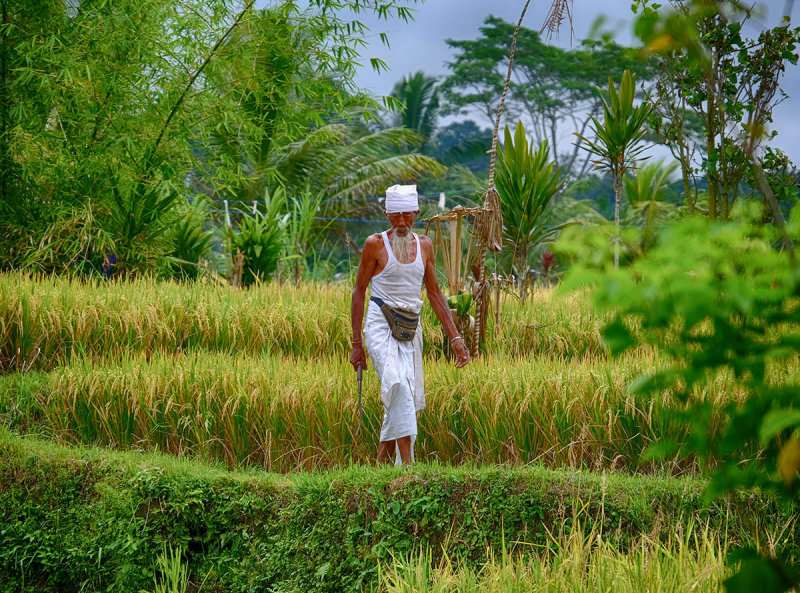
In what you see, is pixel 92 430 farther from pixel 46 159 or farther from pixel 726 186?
pixel 726 186

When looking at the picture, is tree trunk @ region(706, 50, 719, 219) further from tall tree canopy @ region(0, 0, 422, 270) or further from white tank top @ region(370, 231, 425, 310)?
white tank top @ region(370, 231, 425, 310)

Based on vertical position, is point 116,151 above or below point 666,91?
below

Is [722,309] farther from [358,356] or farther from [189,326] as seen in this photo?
[189,326]

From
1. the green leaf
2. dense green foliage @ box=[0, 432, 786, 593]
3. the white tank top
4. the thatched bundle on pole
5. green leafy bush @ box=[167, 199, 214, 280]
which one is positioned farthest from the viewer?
green leafy bush @ box=[167, 199, 214, 280]

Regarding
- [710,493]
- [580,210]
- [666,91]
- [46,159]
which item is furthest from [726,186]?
[580,210]

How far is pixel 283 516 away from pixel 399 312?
127cm

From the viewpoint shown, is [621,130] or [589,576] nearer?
[589,576]

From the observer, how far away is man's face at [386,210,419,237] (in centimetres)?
486

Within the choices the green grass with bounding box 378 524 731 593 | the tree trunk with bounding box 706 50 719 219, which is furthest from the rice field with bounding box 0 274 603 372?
the green grass with bounding box 378 524 731 593

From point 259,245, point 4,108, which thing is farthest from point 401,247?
point 259,245

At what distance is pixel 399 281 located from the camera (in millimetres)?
4910

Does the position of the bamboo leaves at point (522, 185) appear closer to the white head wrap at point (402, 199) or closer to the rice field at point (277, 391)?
the rice field at point (277, 391)

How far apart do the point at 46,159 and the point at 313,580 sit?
20.1 ft

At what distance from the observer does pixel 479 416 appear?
536 cm
